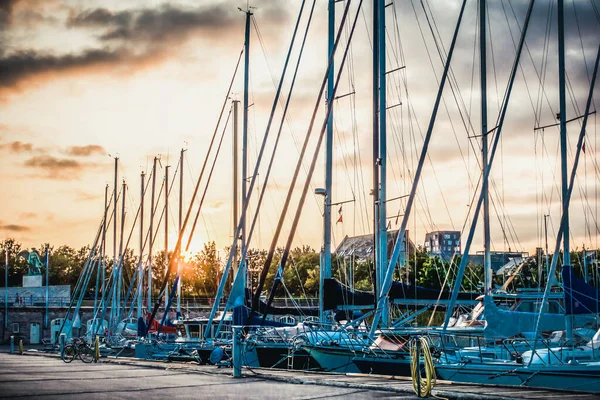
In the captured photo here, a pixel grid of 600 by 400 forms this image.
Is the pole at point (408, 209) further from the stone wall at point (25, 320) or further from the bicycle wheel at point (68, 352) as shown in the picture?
the stone wall at point (25, 320)

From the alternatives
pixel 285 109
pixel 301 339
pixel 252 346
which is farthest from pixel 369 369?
pixel 285 109

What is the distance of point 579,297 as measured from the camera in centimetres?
2098

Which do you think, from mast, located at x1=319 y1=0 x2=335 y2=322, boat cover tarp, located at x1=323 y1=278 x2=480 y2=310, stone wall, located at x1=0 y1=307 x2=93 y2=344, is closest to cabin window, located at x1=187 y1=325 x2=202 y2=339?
mast, located at x1=319 y1=0 x2=335 y2=322

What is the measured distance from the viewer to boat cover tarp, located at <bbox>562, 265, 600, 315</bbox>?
20828 mm

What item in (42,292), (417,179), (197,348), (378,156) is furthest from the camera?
(42,292)

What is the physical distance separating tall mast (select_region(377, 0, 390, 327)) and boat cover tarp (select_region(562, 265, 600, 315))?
5.53m

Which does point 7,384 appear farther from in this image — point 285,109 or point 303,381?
point 285,109

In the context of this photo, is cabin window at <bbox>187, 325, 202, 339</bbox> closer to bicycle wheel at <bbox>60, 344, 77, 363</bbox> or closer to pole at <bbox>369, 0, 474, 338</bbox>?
bicycle wheel at <bbox>60, 344, 77, 363</bbox>

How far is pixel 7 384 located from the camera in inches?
701

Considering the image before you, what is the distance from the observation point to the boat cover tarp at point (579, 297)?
20.8 meters

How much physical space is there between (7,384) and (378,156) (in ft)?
51.0

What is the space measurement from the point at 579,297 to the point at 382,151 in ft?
30.9

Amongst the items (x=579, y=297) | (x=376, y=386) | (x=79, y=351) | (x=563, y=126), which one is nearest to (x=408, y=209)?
(x=563, y=126)

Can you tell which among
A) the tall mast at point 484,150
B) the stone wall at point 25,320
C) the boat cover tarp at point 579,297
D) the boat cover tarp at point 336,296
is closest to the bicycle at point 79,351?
the boat cover tarp at point 336,296
